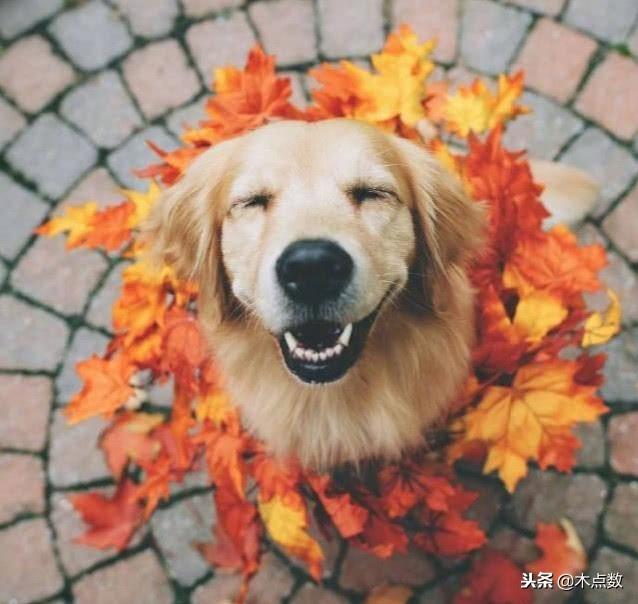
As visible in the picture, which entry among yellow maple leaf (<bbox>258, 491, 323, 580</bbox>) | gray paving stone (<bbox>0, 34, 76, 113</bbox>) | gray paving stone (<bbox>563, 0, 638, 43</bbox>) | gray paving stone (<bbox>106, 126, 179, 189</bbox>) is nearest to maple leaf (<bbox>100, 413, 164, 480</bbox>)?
yellow maple leaf (<bbox>258, 491, 323, 580</bbox>)

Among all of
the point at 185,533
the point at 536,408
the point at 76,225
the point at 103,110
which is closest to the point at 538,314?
the point at 536,408

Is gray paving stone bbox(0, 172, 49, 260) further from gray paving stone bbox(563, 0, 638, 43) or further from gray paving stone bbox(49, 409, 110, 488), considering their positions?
gray paving stone bbox(563, 0, 638, 43)

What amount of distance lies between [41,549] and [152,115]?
6.99 feet

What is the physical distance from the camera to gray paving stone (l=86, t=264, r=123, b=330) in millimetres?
3121

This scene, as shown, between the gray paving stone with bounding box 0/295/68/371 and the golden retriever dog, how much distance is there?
1119 millimetres

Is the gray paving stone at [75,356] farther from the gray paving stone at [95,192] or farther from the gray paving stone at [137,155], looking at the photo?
the gray paving stone at [137,155]

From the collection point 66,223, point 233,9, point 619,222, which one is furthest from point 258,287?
point 233,9

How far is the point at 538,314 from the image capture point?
84.2 inches

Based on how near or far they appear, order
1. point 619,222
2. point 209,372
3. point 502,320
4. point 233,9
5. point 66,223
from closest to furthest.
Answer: point 502,320 → point 209,372 → point 66,223 → point 619,222 → point 233,9

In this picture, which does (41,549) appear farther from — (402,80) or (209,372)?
(402,80)

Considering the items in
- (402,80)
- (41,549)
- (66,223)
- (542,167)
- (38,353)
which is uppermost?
(402,80)

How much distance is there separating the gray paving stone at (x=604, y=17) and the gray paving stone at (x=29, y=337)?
298cm

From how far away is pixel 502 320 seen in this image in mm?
2199

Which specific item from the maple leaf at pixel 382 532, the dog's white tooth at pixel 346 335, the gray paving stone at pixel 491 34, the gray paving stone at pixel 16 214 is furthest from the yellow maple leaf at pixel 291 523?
the gray paving stone at pixel 491 34
